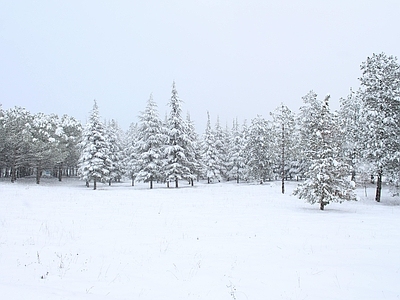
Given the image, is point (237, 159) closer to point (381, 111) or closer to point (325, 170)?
point (381, 111)

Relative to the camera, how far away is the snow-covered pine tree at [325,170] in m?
19.1

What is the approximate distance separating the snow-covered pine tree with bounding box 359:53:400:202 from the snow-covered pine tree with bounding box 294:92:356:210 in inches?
Answer: 303

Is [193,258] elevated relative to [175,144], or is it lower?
lower

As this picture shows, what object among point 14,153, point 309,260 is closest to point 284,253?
point 309,260

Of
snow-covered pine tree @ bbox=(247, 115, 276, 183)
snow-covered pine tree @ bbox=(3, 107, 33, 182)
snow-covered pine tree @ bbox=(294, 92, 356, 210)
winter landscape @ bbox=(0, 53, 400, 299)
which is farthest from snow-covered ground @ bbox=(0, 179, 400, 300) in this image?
snow-covered pine tree @ bbox=(247, 115, 276, 183)

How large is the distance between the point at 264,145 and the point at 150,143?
19.4 m

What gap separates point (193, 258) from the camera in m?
8.51

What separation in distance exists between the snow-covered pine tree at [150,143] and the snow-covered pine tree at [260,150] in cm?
1680

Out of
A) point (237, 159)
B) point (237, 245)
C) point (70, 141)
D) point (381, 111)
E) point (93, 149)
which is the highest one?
point (381, 111)

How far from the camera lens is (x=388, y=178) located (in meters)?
25.4

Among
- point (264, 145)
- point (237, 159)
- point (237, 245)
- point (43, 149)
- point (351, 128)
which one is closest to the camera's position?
point (237, 245)

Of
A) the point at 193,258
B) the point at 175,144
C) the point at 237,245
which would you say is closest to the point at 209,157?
the point at 175,144

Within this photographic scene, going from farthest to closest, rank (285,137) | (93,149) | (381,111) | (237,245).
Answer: (93,149) → (285,137) → (381,111) → (237,245)

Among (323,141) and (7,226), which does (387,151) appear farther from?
(7,226)
